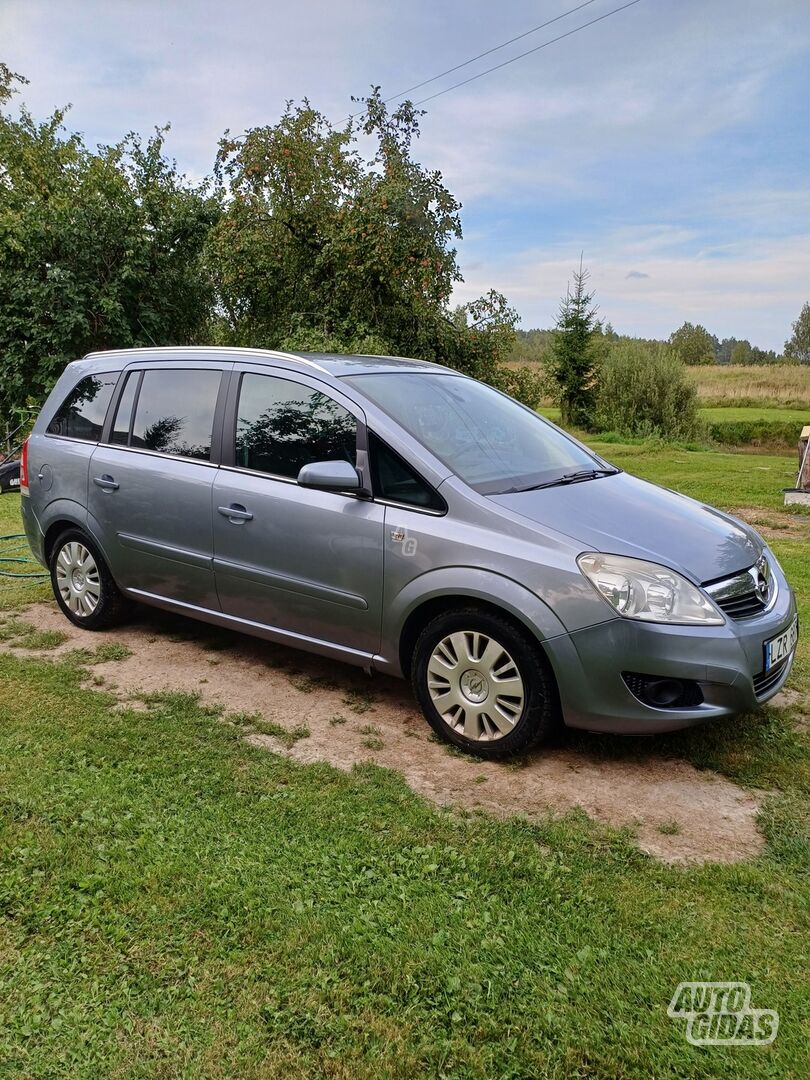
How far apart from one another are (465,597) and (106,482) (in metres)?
2.50

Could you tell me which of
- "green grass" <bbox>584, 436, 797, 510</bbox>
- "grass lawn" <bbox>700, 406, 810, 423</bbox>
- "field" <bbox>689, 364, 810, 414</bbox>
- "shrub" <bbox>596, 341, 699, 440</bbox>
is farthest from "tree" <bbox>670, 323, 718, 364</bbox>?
"green grass" <bbox>584, 436, 797, 510</bbox>

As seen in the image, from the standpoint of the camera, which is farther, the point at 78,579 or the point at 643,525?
the point at 78,579

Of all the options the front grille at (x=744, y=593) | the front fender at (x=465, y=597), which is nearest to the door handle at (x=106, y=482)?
the front fender at (x=465, y=597)

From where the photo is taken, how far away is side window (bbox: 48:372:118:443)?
5.00 metres

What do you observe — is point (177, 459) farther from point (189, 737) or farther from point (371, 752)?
point (371, 752)

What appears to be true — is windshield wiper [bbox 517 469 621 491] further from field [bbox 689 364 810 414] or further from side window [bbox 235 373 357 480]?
field [bbox 689 364 810 414]

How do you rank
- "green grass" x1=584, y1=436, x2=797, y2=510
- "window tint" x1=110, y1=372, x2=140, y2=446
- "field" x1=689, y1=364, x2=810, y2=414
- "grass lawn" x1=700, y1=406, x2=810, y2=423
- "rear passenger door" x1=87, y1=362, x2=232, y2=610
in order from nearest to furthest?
"rear passenger door" x1=87, y1=362, x2=232, y2=610 → "window tint" x1=110, y1=372, x2=140, y2=446 → "green grass" x1=584, y1=436, x2=797, y2=510 → "grass lawn" x1=700, y1=406, x2=810, y2=423 → "field" x1=689, y1=364, x2=810, y2=414

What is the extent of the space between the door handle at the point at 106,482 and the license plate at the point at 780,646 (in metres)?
3.58

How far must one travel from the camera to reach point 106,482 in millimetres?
4762

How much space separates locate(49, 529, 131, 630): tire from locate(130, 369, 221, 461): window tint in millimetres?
822

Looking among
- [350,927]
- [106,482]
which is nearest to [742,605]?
[350,927]

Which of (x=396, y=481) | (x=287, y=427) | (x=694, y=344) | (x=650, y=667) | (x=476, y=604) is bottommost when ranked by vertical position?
(x=650, y=667)

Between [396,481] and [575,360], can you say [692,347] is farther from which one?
[396,481]

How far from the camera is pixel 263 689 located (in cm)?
424
